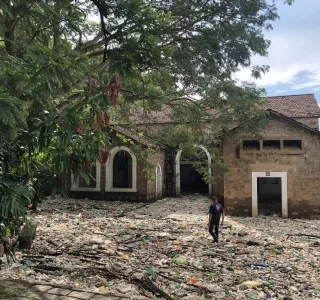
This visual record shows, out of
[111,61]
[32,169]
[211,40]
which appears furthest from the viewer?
[211,40]

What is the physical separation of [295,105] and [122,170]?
37.9 ft

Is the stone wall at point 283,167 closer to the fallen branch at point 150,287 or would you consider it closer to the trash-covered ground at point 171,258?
the trash-covered ground at point 171,258

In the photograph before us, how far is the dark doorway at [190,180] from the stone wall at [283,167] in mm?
9377

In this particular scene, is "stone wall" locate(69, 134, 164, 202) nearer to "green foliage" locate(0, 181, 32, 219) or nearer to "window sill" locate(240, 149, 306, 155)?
"window sill" locate(240, 149, 306, 155)

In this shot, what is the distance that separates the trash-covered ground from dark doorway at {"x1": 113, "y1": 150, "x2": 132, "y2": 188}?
5595 mm

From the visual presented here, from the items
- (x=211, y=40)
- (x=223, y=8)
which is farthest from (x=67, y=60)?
(x=223, y=8)

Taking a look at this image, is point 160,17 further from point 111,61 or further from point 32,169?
point 32,169

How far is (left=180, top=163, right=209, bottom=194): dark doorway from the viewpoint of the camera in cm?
2597

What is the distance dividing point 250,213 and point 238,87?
23.9 ft

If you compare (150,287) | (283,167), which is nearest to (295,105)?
(283,167)

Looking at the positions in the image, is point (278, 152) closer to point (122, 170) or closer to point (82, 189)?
point (122, 170)

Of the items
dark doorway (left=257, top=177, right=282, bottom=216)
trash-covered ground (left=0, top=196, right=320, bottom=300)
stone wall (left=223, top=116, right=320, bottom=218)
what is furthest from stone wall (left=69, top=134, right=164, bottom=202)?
dark doorway (left=257, top=177, right=282, bottom=216)

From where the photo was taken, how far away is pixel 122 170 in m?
21.2

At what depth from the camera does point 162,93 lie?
1115 centimetres
